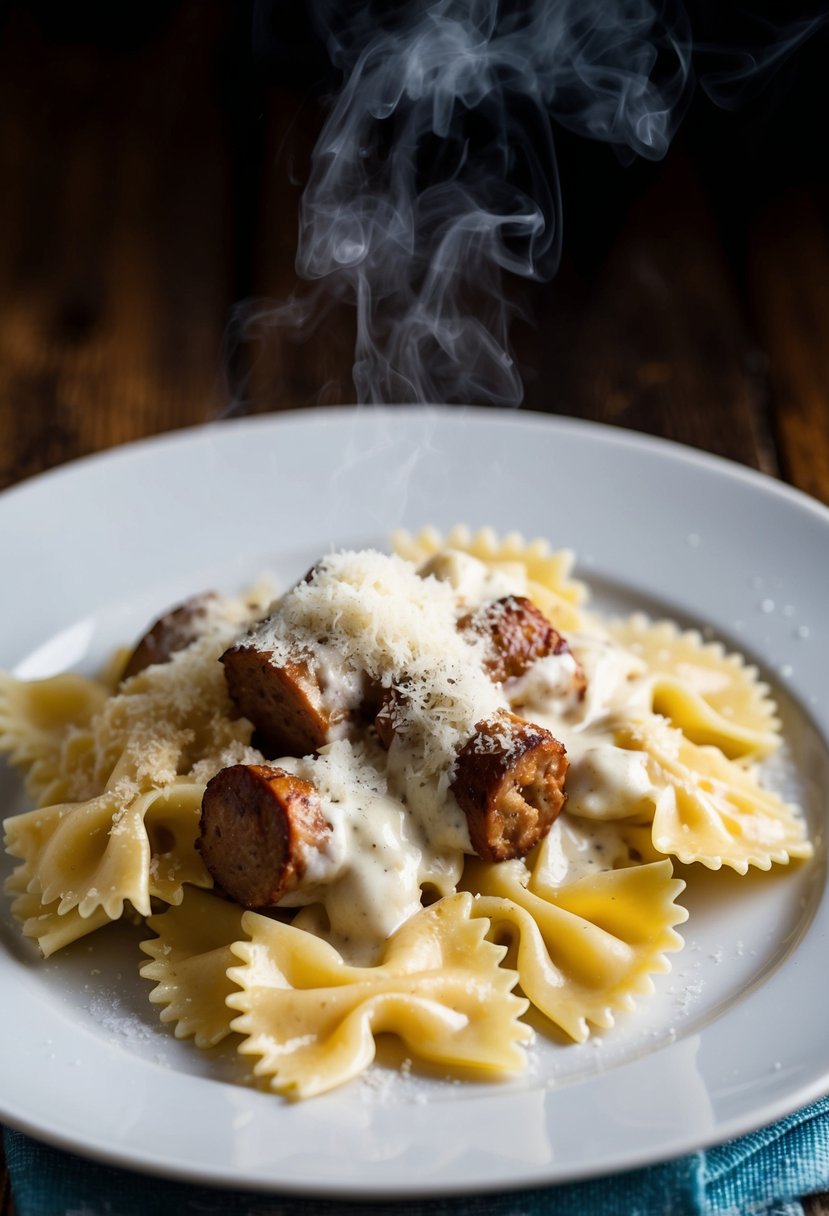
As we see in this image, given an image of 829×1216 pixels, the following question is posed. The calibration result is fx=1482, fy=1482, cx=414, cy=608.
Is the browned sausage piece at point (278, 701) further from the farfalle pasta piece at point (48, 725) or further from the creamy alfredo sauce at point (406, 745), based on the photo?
the farfalle pasta piece at point (48, 725)

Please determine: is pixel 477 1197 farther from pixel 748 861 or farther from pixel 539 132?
pixel 539 132

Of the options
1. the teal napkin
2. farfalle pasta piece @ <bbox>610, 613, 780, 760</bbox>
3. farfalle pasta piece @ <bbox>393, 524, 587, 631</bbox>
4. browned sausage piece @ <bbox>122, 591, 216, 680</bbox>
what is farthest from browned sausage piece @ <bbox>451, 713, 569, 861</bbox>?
farfalle pasta piece @ <bbox>393, 524, 587, 631</bbox>

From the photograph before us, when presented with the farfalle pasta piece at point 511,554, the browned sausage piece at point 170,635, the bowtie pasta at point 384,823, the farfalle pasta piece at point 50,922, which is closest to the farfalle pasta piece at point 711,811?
the bowtie pasta at point 384,823

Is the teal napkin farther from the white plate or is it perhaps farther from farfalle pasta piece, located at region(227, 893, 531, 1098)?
farfalle pasta piece, located at region(227, 893, 531, 1098)

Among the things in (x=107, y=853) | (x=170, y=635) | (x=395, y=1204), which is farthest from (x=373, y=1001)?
(x=170, y=635)

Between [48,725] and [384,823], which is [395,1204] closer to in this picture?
[384,823]

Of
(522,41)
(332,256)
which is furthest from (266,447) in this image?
(522,41)
